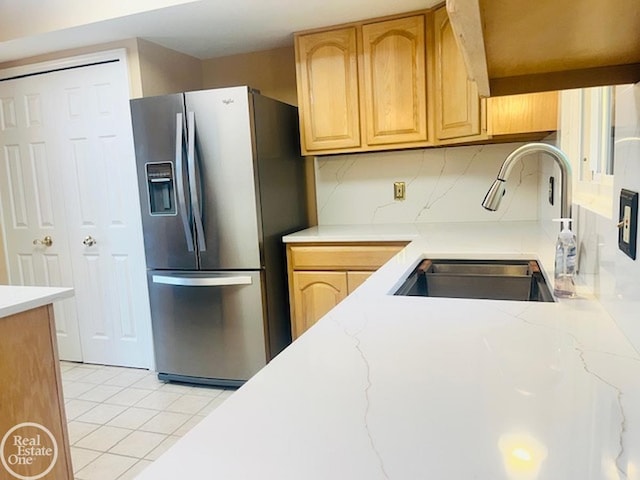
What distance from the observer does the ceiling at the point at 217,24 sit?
2420mm

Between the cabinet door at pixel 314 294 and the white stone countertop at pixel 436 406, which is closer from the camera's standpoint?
the white stone countertop at pixel 436 406

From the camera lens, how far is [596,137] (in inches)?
57.0

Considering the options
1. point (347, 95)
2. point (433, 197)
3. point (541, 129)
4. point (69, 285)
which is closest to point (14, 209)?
point (69, 285)

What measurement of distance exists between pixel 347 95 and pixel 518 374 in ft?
7.69

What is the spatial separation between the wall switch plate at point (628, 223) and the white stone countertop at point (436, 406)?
17cm

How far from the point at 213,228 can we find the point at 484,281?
1584 mm

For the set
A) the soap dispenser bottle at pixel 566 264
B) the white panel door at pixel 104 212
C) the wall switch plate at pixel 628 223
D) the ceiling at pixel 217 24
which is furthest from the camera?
the white panel door at pixel 104 212

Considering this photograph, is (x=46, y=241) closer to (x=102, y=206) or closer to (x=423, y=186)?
(x=102, y=206)

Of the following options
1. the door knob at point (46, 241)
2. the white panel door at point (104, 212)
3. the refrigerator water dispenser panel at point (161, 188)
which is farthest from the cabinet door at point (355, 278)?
the door knob at point (46, 241)

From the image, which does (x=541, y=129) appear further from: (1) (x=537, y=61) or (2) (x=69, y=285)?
(2) (x=69, y=285)

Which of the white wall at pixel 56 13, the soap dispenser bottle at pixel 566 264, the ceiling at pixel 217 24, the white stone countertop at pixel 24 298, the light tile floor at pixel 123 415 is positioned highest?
the white wall at pixel 56 13

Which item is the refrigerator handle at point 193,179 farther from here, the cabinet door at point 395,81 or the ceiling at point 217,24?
the cabinet door at point 395,81

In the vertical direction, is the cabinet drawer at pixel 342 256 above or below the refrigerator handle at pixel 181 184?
below

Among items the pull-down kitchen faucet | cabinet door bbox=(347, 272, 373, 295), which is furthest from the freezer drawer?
the pull-down kitchen faucet
